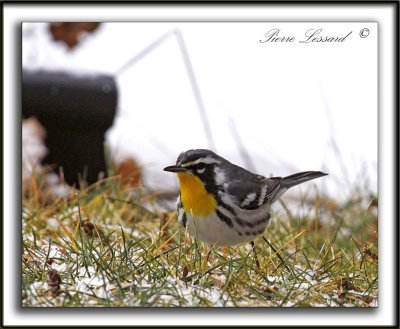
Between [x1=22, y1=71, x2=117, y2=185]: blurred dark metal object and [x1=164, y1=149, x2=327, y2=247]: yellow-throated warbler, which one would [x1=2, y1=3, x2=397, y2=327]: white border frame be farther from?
[x1=22, y1=71, x2=117, y2=185]: blurred dark metal object

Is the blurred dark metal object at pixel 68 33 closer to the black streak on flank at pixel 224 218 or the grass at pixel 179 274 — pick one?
the grass at pixel 179 274

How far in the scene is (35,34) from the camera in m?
4.70

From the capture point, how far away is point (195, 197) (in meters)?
3.52

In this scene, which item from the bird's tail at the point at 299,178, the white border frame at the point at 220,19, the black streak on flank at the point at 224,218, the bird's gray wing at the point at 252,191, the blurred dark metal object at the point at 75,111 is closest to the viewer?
the white border frame at the point at 220,19

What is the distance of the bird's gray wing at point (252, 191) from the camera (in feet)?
12.0

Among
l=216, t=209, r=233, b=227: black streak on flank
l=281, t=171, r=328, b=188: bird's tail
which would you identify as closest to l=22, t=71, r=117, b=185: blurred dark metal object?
l=281, t=171, r=328, b=188: bird's tail

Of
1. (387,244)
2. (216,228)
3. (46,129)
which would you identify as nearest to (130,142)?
(46,129)

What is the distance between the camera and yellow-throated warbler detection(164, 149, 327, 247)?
3.49 metres

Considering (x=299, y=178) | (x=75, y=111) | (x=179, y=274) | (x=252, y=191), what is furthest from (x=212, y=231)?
(x=75, y=111)

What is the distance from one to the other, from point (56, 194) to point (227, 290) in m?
1.94

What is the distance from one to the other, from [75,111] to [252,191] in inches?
83.9

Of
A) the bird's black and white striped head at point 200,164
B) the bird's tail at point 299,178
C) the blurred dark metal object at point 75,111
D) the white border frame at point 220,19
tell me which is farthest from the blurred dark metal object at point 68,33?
the bird's tail at point 299,178

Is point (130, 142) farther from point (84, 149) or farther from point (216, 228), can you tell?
point (216, 228)

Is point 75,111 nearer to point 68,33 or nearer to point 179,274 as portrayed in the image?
point 68,33
